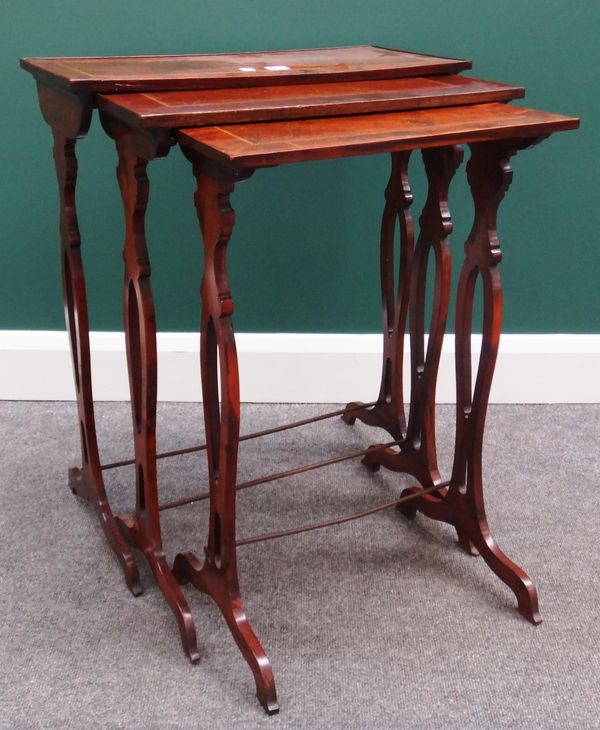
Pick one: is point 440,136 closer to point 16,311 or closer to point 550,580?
point 550,580

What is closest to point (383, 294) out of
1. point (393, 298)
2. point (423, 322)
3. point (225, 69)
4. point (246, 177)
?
point (393, 298)

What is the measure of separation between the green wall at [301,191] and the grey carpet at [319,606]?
37cm

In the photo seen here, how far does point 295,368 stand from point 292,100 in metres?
1.15

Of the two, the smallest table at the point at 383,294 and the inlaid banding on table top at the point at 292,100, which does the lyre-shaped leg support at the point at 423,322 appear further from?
the inlaid banding on table top at the point at 292,100

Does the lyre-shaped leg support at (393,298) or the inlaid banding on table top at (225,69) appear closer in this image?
the inlaid banding on table top at (225,69)

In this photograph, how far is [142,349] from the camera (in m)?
1.64

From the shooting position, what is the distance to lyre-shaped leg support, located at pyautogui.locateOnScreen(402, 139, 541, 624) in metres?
1.66

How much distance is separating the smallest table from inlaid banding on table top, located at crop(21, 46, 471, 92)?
2.9 inches

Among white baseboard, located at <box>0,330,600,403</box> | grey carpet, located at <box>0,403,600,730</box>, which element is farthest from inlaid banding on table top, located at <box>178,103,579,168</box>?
white baseboard, located at <box>0,330,600,403</box>

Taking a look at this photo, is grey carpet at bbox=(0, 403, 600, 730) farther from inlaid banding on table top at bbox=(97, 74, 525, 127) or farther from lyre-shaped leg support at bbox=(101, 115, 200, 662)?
inlaid banding on table top at bbox=(97, 74, 525, 127)

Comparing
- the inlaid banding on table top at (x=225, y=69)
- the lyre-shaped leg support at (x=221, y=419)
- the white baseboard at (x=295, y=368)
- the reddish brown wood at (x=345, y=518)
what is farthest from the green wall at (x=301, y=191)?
the lyre-shaped leg support at (x=221, y=419)

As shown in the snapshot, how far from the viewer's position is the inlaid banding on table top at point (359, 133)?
1313 mm

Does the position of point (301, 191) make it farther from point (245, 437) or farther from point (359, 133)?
point (359, 133)

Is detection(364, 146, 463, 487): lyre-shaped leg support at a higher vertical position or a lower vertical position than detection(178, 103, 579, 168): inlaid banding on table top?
lower
